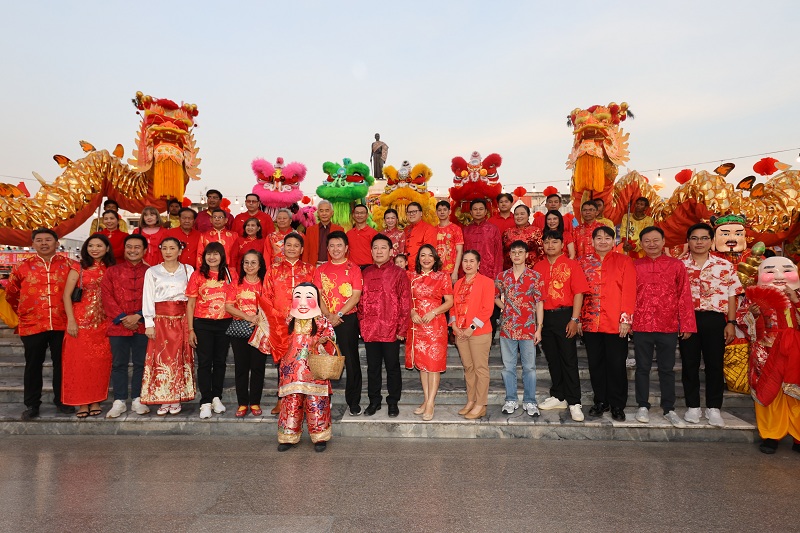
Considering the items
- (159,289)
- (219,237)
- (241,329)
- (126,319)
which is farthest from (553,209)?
(126,319)

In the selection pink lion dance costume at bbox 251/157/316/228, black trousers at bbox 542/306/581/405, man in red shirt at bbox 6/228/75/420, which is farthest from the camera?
pink lion dance costume at bbox 251/157/316/228

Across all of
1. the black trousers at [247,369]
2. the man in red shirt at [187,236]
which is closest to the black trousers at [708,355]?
the black trousers at [247,369]

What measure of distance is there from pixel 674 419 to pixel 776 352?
937 millimetres

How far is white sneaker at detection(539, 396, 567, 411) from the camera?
167 inches

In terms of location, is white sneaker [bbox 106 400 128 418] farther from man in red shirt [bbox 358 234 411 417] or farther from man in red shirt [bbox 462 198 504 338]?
man in red shirt [bbox 462 198 504 338]

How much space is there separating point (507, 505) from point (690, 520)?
1.00 metres

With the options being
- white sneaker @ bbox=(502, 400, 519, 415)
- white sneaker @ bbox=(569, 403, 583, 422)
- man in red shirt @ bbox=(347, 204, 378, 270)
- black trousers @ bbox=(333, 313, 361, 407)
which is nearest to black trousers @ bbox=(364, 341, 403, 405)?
black trousers @ bbox=(333, 313, 361, 407)

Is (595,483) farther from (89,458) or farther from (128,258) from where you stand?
(128,258)

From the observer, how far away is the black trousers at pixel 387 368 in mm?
4191

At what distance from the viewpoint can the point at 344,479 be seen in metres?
3.14

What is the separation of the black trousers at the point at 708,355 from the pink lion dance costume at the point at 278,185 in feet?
16.2

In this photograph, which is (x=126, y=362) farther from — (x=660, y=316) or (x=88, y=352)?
(x=660, y=316)

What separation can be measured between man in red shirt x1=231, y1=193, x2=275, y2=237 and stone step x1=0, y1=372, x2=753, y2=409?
195 centimetres

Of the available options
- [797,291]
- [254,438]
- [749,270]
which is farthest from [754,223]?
[254,438]
